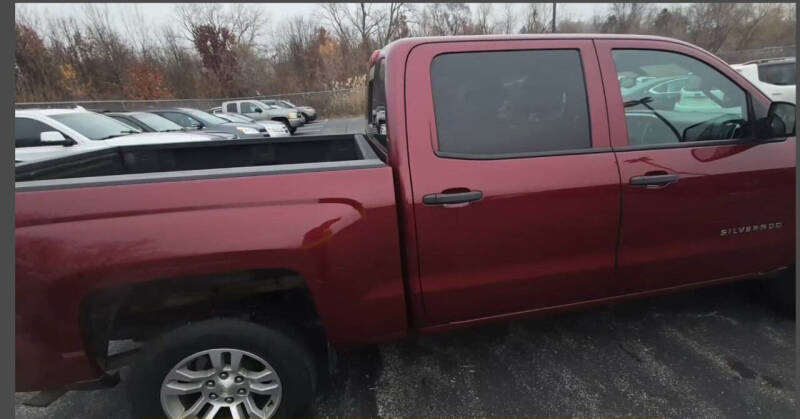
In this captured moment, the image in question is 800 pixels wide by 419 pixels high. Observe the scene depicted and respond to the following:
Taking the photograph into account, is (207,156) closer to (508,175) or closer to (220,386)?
(220,386)

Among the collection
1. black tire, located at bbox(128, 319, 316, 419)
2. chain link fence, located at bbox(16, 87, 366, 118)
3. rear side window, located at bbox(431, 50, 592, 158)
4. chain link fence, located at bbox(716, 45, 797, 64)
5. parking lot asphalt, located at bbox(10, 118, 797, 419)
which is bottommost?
parking lot asphalt, located at bbox(10, 118, 797, 419)

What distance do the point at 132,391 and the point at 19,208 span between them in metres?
0.92

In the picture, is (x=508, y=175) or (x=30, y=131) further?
(x=30, y=131)

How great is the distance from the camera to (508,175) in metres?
2.04

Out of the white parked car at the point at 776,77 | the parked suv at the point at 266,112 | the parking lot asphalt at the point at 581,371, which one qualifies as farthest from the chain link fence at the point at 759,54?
the parking lot asphalt at the point at 581,371

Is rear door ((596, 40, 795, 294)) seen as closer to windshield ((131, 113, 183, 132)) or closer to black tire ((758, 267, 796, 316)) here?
black tire ((758, 267, 796, 316))

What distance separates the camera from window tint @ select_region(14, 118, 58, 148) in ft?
22.1

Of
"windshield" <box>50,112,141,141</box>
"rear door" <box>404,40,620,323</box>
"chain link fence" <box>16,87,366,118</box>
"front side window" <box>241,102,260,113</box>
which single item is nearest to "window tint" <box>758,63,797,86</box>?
"rear door" <box>404,40,620,323</box>

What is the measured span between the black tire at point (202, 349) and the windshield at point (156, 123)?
1012 cm

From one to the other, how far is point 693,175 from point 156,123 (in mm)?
11793

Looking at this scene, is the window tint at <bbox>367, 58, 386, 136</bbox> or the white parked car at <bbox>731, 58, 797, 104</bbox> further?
the white parked car at <bbox>731, 58, 797, 104</bbox>

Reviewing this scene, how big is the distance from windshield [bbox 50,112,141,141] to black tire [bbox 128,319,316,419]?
686cm

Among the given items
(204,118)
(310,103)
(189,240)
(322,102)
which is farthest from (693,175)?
(310,103)

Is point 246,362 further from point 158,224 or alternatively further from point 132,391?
point 158,224
